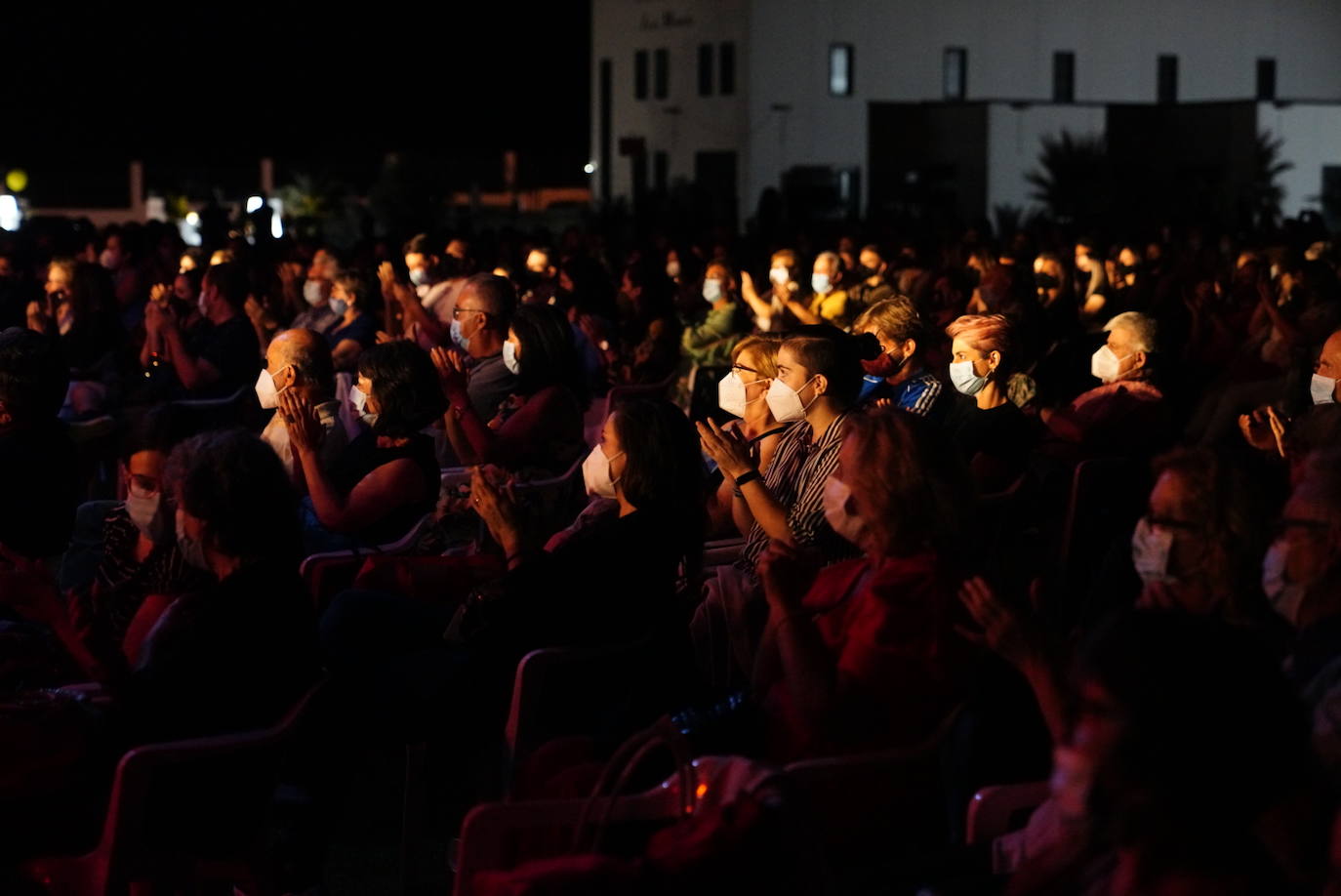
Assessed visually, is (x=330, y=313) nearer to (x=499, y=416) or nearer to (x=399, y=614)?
(x=499, y=416)

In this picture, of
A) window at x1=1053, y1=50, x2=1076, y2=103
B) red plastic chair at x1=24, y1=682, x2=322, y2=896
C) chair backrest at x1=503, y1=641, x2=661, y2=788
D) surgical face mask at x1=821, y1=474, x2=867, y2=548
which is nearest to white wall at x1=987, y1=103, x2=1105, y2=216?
window at x1=1053, y1=50, x2=1076, y2=103

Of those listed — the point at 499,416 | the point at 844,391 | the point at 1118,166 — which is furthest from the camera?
the point at 1118,166

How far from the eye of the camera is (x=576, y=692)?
4.80 metres

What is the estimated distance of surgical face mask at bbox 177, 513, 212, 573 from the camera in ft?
14.1

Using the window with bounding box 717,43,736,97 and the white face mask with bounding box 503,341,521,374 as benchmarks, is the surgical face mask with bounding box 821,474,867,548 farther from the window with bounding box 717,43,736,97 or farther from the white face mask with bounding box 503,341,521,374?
the window with bounding box 717,43,736,97

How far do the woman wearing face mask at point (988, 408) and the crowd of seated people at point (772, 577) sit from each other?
1 cm

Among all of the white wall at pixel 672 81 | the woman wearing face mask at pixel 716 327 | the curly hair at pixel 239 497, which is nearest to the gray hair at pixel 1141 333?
the woman wearing face mask at pixel 716 327

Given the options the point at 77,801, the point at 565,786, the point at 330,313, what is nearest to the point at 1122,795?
the point at 565,786

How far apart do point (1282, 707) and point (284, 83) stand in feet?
231

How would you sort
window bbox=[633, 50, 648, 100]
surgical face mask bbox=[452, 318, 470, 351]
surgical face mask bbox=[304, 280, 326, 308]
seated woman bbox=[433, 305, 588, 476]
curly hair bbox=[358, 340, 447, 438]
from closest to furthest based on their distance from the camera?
curly hair bbox=[358, 340, 447, 438] → seated woman bbox=[433, 305, 588, 476] → surgical face mask bbox=[452, 318, 470, 351] → surgical face mask bbox=[304, 280, 326, 308] → window bbox=[633, 50, 648, 100]

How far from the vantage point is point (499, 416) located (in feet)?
25.9

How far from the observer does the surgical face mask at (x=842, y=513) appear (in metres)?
4.31

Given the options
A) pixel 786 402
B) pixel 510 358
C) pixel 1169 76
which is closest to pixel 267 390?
pixel 510 358

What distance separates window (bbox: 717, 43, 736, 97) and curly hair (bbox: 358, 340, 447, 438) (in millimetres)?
44526
